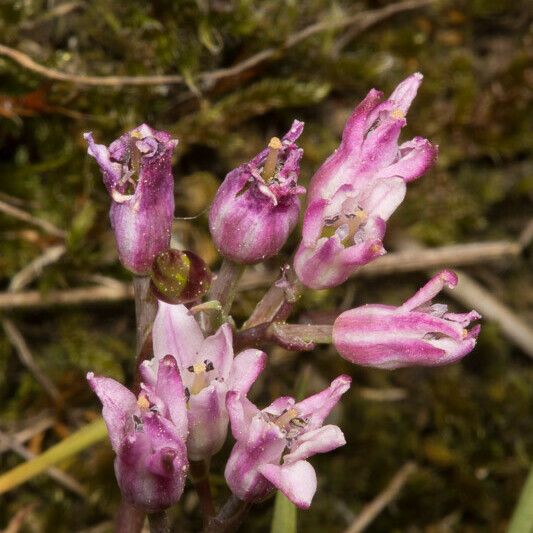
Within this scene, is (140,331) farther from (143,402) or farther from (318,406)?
(318,406)

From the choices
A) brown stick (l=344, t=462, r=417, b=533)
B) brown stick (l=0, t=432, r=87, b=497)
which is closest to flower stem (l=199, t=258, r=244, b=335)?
brown stick (l=0, t=432, r=87, b=497)

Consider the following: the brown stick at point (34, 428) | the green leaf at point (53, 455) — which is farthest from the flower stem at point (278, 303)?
the brown stick at point (34, 428)

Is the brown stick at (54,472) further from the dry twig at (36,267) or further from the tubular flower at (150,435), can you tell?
the tubular flower at (150,435)

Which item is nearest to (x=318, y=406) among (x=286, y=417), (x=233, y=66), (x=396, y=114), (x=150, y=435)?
(x=286, y=417)

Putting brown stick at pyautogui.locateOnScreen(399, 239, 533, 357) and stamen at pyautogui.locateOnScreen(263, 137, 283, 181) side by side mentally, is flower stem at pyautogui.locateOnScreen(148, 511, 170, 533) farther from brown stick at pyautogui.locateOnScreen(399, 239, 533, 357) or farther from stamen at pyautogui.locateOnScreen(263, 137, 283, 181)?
brown stick at pyautogui.locateOnScreen(399, 239, 533, 357)

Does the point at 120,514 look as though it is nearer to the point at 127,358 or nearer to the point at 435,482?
the point at 127,358

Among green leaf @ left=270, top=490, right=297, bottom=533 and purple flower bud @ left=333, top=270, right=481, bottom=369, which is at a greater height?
purple flower bud @ left=333, top=270, right=481, bottom=369

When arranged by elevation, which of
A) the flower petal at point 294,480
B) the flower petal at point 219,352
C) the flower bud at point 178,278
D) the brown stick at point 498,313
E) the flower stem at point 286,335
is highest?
the flower bud at point 178,278
